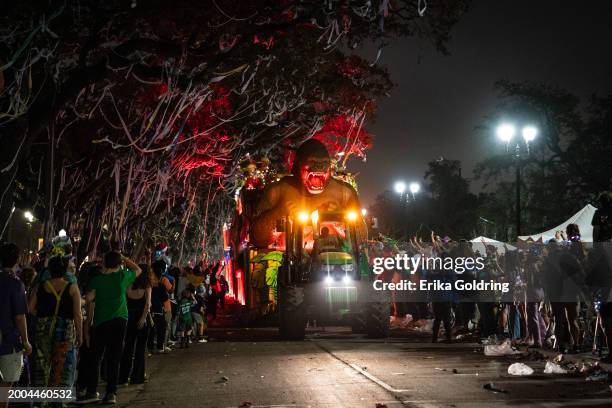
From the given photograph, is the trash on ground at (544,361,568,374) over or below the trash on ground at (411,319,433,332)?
below

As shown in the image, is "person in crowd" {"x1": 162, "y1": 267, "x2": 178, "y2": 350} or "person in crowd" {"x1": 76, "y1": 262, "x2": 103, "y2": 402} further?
"person in crowd" {"x1": 162, "y1": 267, "x2": 178, "y2": 350}

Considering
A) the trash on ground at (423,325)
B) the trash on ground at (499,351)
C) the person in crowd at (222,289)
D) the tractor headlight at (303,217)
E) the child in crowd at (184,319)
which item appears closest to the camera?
the trash on ground at (499,351)

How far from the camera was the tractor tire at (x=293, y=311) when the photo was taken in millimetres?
20641

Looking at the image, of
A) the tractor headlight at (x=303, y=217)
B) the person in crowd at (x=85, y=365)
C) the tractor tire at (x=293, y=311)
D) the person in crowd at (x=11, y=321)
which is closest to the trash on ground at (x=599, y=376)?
the person in crowd at (x=85, y=365)

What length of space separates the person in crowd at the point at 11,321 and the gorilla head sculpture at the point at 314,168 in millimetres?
15415

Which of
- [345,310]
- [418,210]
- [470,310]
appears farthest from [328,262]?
[418,210]

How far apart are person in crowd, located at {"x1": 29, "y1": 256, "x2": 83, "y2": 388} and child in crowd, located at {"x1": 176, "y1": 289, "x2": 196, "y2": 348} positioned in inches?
394

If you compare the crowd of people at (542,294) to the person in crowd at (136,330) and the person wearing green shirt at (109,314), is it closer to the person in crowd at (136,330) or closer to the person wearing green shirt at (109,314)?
the person in crowd at (136,330)

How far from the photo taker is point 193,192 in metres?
37.6

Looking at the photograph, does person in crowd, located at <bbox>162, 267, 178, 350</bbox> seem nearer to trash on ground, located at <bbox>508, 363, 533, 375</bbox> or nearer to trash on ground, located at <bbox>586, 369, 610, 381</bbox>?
trash on ground, located at <bbox>508, 363, 533, 375</bbox>

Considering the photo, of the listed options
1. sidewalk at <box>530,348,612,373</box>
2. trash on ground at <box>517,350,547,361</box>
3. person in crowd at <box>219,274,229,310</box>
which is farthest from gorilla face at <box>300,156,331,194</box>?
person in crowd at <box>219,274,229,310</box>

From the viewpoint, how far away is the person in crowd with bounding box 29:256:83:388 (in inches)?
387

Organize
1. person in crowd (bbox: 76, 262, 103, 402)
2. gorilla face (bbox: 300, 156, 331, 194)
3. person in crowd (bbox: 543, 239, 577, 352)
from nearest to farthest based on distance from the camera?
person in crowd (bbox: 76, 262, 103, 402), person in crowd (bbox: 543, 239, 577, 352), gorilla face (bbox: 300, 156, 331, 194)

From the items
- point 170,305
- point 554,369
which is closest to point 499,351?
point 554,369
